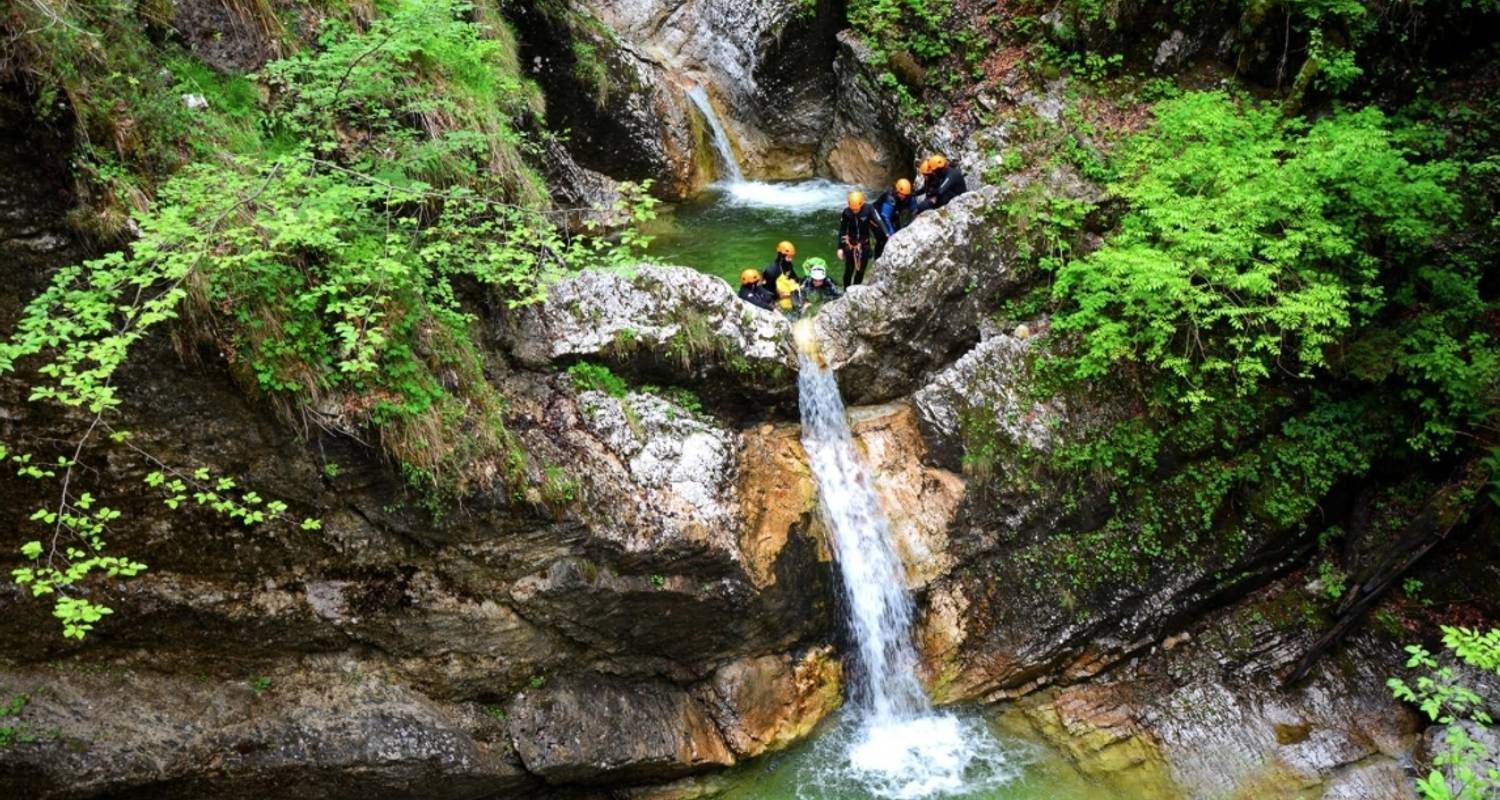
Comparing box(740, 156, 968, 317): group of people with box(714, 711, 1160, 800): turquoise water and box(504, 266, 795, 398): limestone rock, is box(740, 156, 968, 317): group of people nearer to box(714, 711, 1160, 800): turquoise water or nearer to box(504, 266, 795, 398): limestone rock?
box(504, 266, 795, 398): limestone rock

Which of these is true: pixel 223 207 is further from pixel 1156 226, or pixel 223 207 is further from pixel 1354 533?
pixel 1354 533

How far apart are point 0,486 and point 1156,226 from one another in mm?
9959

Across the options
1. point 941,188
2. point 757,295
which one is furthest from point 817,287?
point 941,188

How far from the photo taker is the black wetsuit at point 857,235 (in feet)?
33.6

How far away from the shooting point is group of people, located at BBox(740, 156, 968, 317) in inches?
397

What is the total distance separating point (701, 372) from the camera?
830 cm

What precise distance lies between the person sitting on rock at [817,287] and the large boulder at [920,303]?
1001 mm

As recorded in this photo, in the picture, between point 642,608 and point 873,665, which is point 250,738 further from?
point 873,665

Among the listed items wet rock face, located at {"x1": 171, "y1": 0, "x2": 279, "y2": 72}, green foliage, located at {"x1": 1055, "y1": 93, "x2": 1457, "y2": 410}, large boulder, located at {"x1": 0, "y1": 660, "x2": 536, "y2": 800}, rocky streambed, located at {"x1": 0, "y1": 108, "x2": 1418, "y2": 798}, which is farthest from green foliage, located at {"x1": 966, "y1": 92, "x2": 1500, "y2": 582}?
wet rock face, located at {"x1": 171, "y1": 0, "x2": 279, "y2": 72}

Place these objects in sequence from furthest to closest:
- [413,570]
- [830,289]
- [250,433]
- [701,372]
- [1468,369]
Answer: [830,289], [701,372], [1468,369], [413,570], [250,433]

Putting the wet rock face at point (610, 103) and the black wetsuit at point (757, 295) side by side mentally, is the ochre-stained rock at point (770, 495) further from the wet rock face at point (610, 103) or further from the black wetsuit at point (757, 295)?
the wet rock face at point (610, 103)

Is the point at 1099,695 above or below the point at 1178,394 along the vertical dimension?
below

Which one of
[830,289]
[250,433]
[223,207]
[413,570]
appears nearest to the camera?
[223,207]

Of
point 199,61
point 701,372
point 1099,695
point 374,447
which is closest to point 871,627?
point 1099,695
